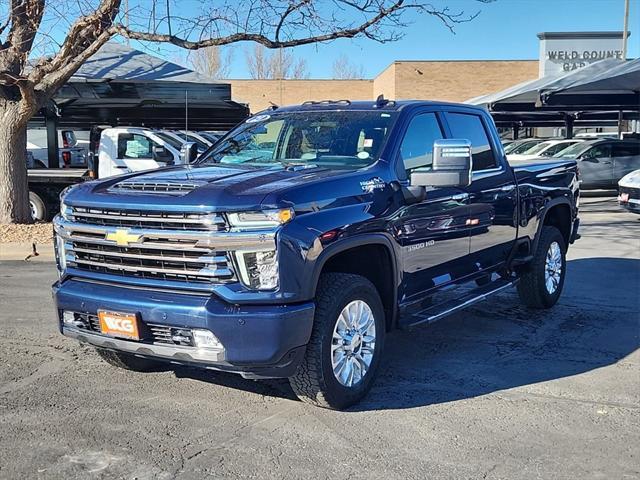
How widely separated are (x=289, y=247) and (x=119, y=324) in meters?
1.13

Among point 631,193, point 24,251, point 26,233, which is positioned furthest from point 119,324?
point 631,193

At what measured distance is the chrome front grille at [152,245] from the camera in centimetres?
388

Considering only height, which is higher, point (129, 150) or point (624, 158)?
point (129, 150)

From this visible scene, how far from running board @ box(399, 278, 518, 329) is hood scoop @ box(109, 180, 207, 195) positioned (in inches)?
70.6

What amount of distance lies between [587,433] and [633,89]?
60.2 ft

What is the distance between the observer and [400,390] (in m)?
4.86

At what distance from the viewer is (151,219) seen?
4008 mm

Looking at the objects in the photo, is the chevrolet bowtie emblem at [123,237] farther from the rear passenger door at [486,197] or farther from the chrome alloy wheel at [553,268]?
the chrome alloy wheel at [553,268]

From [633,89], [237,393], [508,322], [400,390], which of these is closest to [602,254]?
[508,322]

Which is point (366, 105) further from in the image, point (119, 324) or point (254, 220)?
point (119, 324)

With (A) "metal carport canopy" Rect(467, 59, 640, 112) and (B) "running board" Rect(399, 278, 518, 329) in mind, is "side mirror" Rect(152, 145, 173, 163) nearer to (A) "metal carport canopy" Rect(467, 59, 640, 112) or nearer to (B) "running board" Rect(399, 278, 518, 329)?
(B) "running board" Rect(399, 278, 518, 329)

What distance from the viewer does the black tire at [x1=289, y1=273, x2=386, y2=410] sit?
413 centimetres

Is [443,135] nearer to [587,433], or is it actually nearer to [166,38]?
[587,433]

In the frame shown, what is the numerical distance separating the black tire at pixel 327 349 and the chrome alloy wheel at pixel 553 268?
321 cm
